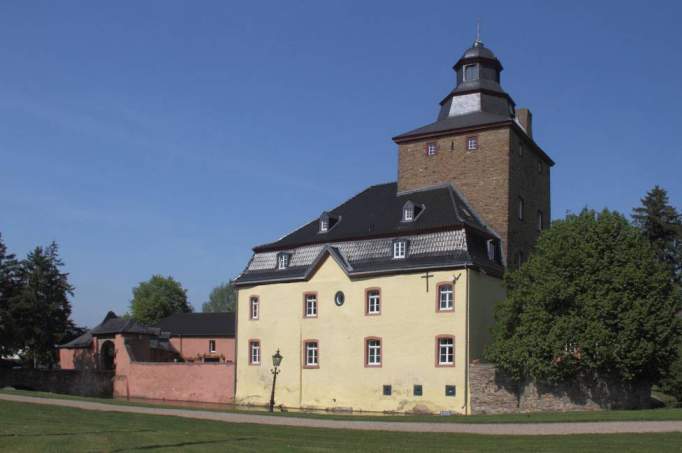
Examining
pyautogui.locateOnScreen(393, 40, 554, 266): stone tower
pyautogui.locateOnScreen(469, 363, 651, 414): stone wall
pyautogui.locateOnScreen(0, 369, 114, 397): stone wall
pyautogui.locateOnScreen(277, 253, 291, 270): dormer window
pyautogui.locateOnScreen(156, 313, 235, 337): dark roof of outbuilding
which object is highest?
pyautogui.locateOnScreen(393, 40, 554, 266): stone tower

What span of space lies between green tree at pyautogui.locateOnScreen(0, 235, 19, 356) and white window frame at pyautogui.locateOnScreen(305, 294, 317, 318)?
1652 cm

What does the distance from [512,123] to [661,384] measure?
13324 millimetres

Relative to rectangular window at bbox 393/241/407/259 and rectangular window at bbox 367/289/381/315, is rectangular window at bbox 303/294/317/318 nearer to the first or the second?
rectangular window at bbox 367/289/381/315

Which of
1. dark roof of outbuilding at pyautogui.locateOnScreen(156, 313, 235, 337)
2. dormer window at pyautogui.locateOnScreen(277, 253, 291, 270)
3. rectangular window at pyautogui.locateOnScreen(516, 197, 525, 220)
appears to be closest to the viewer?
rectangular window at pyautogui.locateOnScreen(516, 197, 525, 220)

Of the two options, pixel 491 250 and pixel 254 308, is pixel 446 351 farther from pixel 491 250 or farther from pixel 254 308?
pixel 254 308

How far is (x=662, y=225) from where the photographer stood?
49.7 m

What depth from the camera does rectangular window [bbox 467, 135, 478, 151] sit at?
127 ft

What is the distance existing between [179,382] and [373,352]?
41.0 ft

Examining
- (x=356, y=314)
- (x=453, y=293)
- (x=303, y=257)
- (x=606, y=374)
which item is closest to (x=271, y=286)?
(x=303, y=257)

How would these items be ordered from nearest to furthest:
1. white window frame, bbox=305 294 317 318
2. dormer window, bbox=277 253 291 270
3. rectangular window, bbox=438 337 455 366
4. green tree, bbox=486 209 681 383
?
1. green tree, bbox=486 209 681 383
2. rectangular window, bbox=438 337 455 366
3. white window frame, bbox=305 294 317 318
4. dormer window, bbox=277 253 291 270

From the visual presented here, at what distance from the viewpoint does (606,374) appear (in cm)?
2961

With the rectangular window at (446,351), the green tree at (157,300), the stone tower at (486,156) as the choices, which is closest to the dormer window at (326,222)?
the stone tower at (486,156)

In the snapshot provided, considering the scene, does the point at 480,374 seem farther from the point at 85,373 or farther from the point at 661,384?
the point at 85,373

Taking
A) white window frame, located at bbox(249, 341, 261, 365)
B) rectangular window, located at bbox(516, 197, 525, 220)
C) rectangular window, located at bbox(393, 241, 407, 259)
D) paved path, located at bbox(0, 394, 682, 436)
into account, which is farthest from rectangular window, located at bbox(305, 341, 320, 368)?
paved path, located at bbox(0, 394, 682, 436)
